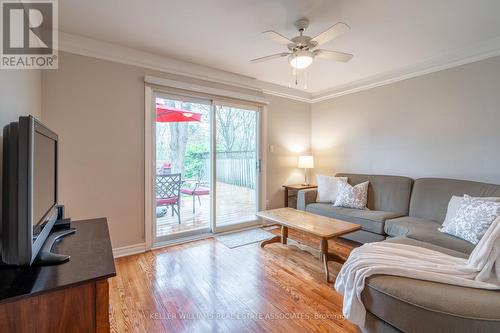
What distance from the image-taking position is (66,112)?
2.42m

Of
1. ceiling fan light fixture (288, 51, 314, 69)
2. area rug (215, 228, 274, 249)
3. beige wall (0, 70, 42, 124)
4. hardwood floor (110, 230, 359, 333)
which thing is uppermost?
ceiling fan light fixture (288, 51, 314, 69)

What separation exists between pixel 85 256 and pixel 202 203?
239cm

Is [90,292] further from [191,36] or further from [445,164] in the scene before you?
[445,164]

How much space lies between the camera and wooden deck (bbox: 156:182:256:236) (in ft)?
10.7

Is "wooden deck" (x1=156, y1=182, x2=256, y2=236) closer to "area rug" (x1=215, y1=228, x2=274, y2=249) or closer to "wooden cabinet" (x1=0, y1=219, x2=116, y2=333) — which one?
"area rug" (x1=215, y1=228, x2=274, y2=249)

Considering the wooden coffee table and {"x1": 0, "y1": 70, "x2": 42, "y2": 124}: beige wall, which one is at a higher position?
{"x1": 0, "y1": 70, "x2": 42, "y2": 124}: beige wall

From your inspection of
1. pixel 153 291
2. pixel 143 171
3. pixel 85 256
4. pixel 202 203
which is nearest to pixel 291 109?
pixel 202 203

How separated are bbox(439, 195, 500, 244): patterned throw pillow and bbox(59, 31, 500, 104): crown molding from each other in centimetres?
172

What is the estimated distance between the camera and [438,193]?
279cm

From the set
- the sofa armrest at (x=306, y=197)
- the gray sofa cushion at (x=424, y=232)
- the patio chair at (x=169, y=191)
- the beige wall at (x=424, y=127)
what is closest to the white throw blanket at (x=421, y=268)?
the gray sofa cushion at (x=424, y=232)

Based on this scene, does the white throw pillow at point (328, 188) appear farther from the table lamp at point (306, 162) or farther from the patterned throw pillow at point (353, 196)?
the table lamp at point (306, 162)

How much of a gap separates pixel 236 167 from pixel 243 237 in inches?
41.9

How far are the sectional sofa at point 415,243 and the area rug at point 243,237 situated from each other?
752 mm

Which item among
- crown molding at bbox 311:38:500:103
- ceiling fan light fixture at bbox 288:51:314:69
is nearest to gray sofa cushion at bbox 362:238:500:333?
ceiling fan light fixture at bbox 288:51:314:69
